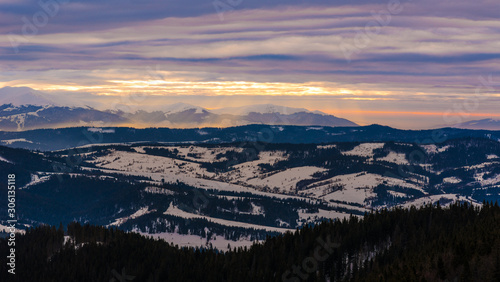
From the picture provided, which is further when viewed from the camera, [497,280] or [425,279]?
[425,279]

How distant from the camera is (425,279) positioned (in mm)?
198250

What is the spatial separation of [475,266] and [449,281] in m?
8.43

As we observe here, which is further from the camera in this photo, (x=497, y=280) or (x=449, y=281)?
(x=449, y=281)

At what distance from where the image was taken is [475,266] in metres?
198

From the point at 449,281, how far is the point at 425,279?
6.68 m

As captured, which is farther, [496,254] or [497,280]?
[496,254]

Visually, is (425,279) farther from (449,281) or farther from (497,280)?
(497,280)

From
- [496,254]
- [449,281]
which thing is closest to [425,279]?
[449,281]

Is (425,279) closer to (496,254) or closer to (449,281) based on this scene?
(449,281)

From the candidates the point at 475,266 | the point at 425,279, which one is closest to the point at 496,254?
the point at 475,266

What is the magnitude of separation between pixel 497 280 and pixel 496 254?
1675 cm

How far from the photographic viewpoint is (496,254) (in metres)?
197
